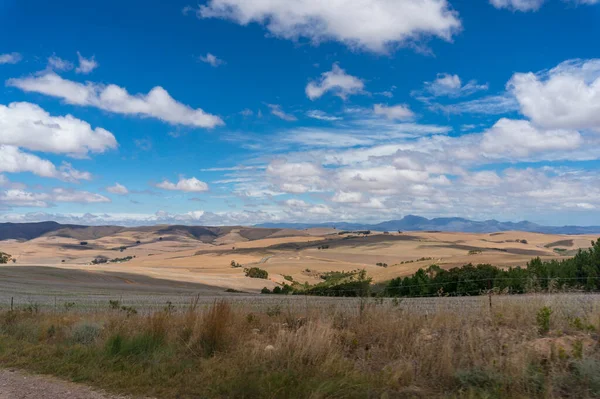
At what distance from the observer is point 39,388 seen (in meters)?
6.93

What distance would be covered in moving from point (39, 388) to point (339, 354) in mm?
4654

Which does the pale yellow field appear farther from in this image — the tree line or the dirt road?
the dirt road

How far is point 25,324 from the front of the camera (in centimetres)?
1123

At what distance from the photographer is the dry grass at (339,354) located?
5.97 m

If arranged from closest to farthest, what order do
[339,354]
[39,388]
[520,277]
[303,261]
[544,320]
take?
[39,388] → [339,354] → [544,320] → [520,277] → [303,261]

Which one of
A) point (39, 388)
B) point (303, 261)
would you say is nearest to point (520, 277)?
point (39, 388)

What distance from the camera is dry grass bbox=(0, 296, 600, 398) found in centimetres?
597

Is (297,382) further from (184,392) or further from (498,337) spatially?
(498,337)

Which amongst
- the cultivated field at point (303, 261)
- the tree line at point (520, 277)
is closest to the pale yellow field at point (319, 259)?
the cultivated field at point (303, 261)

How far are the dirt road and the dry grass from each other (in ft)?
0.94

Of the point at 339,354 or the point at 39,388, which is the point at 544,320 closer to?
the point at 339,354

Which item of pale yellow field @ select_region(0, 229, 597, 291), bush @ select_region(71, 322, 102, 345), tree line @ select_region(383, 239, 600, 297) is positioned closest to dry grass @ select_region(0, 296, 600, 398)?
bush @ select_region(71, 322, 102, 345)

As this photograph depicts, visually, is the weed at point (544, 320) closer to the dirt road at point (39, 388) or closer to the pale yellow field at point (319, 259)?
the dirt road at point (39, 388)

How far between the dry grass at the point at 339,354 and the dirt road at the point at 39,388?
0.29m
